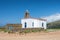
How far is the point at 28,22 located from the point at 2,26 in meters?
5.69

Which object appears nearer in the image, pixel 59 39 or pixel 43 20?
pixel 59 39

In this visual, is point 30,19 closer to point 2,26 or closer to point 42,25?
point 42,25

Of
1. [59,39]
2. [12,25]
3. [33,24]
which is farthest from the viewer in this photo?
[33,24]

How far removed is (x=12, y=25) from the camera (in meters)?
35.8

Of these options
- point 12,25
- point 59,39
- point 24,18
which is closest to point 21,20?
point 24,18

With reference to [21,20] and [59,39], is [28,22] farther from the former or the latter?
[59,39]

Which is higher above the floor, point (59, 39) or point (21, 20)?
point (21, 20)

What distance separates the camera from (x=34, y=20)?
37812 mm

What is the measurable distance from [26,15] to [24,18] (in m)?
0.81

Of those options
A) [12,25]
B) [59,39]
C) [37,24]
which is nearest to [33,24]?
[37,24]

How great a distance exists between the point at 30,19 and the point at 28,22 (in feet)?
2.64

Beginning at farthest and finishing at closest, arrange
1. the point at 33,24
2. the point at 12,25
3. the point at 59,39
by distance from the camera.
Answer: the point at 33,24 → the point at 12,25 → the point at 59,39

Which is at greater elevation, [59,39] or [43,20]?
[43,20]

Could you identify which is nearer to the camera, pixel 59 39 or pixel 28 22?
pixel 59 39
